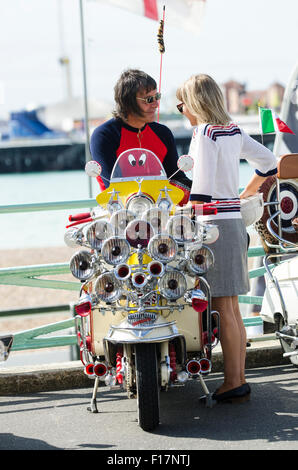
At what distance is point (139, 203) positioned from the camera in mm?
4309

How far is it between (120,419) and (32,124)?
97349 millimetres

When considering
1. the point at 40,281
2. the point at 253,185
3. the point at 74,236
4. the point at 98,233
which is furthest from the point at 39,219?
the point at 98,233

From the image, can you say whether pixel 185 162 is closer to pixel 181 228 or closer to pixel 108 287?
pixel 181 228

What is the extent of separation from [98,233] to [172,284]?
19.1 inches

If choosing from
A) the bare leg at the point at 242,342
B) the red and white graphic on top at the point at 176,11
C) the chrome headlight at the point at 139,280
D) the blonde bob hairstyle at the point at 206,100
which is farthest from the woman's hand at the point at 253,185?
the red and white graphic on top at the point at 176,11

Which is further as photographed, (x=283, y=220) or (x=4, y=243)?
(x=4, y=243)

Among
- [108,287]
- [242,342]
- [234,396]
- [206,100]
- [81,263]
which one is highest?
[206,100]

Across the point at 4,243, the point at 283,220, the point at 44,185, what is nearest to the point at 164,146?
the point at 283,220

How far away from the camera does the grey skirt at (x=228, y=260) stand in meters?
4.62

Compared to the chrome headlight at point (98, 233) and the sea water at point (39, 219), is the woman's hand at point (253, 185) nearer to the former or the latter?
the chrome headlight at point (98, 233)

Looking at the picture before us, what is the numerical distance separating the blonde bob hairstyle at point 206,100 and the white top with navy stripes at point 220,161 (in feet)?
0.21

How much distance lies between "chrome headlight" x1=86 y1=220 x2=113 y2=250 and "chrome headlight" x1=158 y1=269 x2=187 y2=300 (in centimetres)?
38

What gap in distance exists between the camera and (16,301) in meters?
15.0
